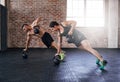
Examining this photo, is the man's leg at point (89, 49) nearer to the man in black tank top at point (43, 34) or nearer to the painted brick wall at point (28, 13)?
the man in black tank top at point (43, 34)

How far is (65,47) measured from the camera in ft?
36.4

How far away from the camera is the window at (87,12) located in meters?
11.1

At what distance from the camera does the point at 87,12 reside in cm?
1117

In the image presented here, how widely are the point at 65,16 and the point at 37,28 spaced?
4.10 m

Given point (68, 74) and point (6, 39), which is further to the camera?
point (6, 39)

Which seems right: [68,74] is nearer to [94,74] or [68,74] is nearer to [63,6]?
[94,74]

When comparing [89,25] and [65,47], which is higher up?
[89,25]

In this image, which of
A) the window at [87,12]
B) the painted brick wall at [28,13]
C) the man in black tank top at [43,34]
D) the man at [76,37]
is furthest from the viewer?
the window at [87,12]

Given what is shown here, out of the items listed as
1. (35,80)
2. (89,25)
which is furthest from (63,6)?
(35,80)

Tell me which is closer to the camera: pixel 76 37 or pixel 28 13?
pixel 76 37

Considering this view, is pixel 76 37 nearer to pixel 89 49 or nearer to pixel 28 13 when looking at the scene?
pixel 89 49

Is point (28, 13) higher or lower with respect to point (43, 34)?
higher

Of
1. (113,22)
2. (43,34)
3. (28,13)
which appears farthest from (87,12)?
(43,34)

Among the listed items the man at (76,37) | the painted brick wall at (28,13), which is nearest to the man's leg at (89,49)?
the man at (76,37)
